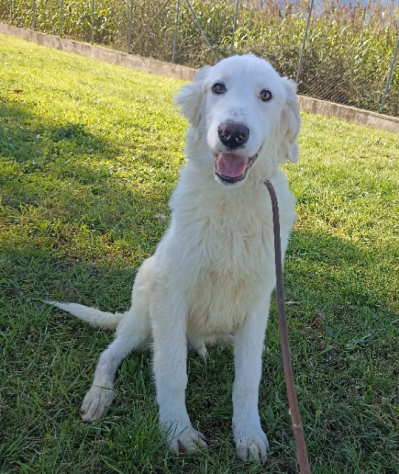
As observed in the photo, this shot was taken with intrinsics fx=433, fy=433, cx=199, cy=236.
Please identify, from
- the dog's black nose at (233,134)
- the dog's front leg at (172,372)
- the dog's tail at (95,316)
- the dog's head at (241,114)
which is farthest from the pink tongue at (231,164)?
the dog's tail at (95,316)

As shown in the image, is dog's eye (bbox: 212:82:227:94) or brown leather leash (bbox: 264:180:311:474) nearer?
brown leather leash (bbox: 264:180:311:474)

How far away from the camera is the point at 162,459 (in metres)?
1.91

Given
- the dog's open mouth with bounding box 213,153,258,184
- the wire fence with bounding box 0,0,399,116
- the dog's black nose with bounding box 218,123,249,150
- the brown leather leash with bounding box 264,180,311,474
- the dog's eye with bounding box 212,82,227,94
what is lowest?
the brown leather leash with bounding box 264,180,311,474

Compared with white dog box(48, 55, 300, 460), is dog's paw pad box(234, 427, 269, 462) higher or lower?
lower

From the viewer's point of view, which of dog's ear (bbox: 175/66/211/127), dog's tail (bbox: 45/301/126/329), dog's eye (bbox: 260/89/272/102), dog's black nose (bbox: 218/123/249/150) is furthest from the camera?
dog's tail (bbox: 45/301/126/329)

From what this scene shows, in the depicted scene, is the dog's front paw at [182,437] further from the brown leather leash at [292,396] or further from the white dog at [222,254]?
the brown leather leash at [292,396]

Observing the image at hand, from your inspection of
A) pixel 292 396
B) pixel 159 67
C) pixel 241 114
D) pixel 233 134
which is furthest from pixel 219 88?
pixel 159 67

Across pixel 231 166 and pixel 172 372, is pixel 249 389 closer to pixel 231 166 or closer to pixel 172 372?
pixel 172 372

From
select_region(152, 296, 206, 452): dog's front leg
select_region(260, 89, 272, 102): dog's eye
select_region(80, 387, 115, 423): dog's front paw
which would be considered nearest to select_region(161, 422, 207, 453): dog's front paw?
select_region(152, 296, 206, 452): dog's front leg

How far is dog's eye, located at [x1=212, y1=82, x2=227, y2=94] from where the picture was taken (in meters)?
2.29

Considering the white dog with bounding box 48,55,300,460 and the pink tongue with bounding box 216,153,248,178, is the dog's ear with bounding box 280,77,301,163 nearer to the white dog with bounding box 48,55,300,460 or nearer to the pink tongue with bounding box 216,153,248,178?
the white dog with bounding box 48,55,300,460

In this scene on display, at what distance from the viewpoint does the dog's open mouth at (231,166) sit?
207 centimetres

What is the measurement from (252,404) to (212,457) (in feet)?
1.08

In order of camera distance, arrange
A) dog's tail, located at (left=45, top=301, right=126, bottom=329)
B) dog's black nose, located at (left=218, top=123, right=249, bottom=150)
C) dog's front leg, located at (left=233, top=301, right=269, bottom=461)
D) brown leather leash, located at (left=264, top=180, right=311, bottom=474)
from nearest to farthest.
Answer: brown leather leash, located at (left=264, top=180, right=311, bottom=474)
dog's black nose, located at (left=218, top=123, right=249, bottom=150)
dog's front leg, located at (left=233, top=301, right=269, bottom=461)
dog's tail, located at (left=45, top=301, right=126, bottom=329)
